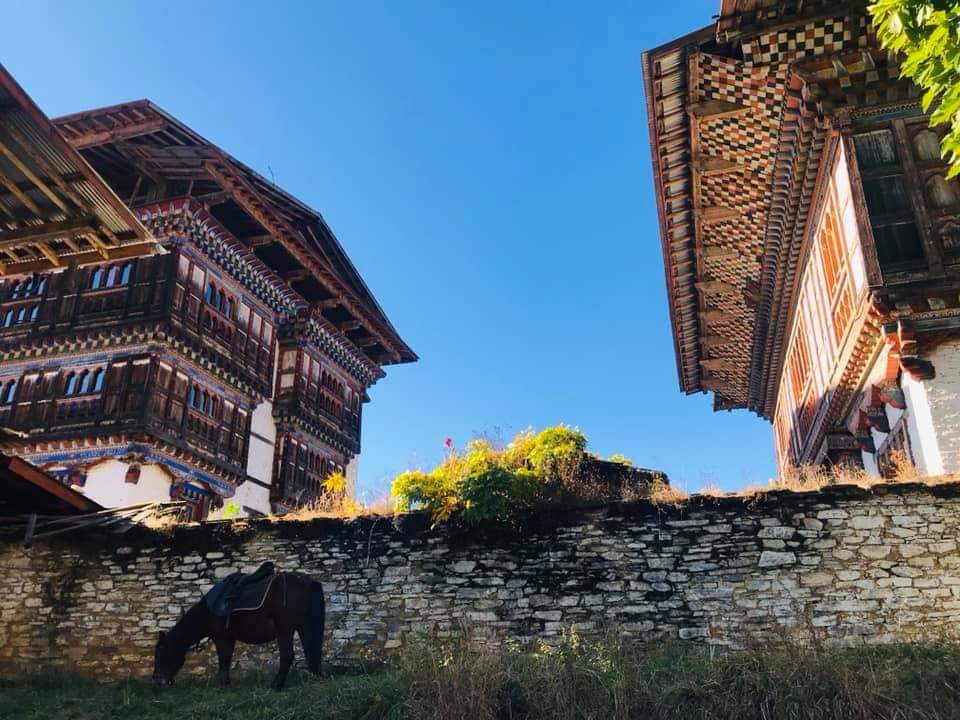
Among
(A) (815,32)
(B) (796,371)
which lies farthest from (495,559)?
(B) (796,371)

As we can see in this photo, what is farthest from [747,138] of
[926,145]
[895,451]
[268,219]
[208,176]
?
[268,219]

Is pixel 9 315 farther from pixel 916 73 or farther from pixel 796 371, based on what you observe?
pixel 916 73

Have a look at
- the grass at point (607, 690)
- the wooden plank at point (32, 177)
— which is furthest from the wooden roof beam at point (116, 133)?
the grass at point (607, 690)

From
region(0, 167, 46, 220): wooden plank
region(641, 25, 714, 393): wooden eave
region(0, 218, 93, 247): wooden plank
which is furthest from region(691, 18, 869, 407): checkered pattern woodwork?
Answer: region(0, 167, 46, 220): wooden plank

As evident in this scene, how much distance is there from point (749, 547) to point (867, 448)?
4403 mm

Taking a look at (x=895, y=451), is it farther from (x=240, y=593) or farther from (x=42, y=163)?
(x=42, y=163)

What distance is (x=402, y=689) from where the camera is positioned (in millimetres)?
8500

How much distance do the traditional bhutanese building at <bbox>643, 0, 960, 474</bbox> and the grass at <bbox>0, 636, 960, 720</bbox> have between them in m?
3.99

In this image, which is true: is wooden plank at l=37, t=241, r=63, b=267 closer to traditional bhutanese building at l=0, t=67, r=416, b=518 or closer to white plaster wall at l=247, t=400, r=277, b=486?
traditional bhutanese building at l=0, t=67, r=416, b=518

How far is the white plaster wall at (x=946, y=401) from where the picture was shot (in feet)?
35.5

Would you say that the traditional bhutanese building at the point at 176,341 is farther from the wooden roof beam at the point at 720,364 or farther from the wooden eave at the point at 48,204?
the wooden roof beam at the point at 720,364

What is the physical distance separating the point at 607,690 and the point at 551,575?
3.00m

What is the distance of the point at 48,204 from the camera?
34.7 feet

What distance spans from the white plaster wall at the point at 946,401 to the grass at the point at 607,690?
2.71 m
